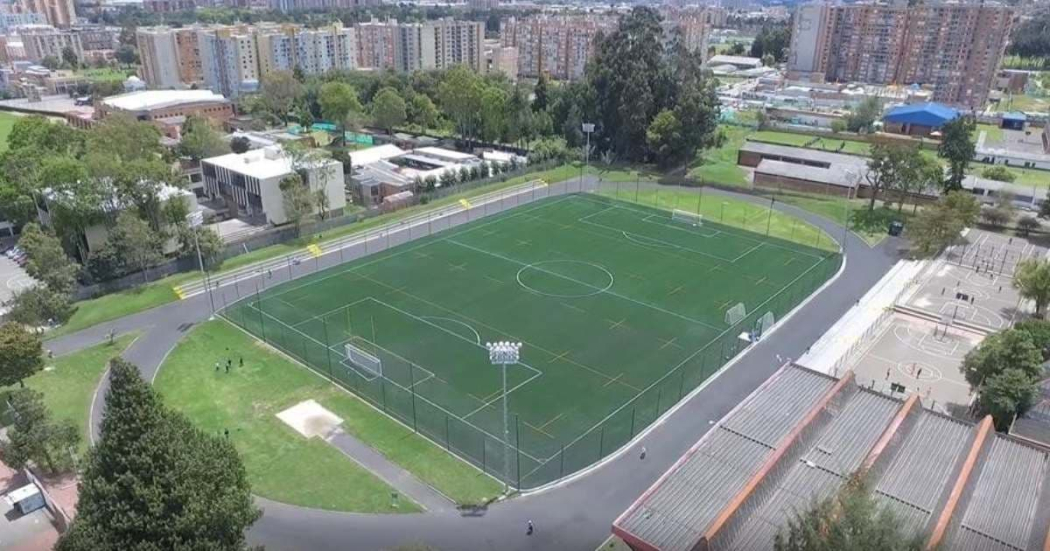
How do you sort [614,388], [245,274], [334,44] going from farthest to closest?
1. [334,44]
2. [245,274]
3. [614,388]

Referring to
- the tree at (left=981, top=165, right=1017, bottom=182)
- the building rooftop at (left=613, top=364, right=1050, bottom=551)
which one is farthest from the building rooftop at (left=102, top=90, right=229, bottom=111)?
the tree at (left=981, top=165, right=1017, bottom=182)

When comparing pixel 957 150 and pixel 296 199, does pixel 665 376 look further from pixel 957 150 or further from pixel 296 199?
pixel 957 150

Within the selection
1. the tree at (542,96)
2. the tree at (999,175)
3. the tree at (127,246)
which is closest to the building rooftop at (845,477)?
the tree at (127,246)

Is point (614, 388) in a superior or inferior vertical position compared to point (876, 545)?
inferior

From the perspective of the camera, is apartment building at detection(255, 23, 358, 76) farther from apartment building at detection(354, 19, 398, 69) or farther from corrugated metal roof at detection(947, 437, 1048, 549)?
corrugated metal roof at detection(947, 437, 1048, 549)

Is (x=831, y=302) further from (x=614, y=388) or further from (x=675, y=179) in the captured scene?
(x=675, y=179)

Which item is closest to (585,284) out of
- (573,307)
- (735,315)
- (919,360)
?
(573,307)

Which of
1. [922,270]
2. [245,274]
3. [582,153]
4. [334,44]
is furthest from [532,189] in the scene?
[334,44]
